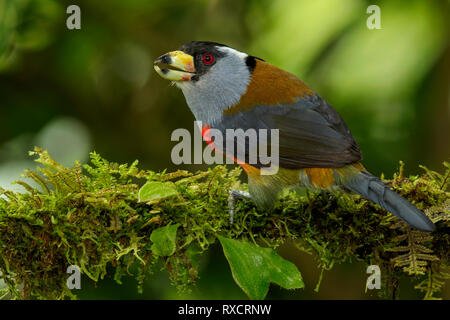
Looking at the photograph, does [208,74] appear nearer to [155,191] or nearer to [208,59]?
[208,59]

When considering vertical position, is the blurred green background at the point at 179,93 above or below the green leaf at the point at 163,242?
above

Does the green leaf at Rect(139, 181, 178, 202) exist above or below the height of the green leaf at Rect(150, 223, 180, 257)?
above

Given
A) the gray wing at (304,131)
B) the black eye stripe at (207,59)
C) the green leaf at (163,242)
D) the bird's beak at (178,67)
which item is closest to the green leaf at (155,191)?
the green leaf at (163,242)

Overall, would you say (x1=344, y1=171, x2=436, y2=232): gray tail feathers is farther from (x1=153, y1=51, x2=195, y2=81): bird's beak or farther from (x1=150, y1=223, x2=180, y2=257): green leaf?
(x1=153, y1=51, x2=195, y2=81): bird's beak

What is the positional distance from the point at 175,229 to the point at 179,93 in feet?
8.89

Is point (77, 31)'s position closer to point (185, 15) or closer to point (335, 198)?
point (185, 15)

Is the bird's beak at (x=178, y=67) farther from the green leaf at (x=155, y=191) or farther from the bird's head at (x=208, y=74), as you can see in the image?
the green leaf at (x=155, y=191)

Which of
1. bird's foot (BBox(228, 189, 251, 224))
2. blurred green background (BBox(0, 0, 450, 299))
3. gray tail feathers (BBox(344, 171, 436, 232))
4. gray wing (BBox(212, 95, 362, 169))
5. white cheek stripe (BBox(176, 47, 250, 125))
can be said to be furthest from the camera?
blurred green background (BBox(0, 0, 450, 299))

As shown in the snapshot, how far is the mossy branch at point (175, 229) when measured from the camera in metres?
2.19

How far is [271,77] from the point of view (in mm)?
2934

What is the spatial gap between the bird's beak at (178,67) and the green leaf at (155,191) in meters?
0.89

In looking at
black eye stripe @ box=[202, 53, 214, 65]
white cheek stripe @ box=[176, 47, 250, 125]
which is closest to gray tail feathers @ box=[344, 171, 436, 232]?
white cheek stripe @ box=[176, 47, 250, 125]

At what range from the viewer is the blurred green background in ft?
13.0

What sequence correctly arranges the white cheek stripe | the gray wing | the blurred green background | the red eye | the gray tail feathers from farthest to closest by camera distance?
the blurred green background → the red eye → the white cheek stripe → the gray wing → the gray tail feathers
